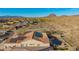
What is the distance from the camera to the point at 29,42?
5.28ft

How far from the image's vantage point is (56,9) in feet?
5.38

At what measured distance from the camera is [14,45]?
1.60 m

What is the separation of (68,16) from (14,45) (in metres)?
0.65

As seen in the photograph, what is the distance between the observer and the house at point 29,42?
5.26 ft

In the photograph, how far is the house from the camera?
1.60 meters
